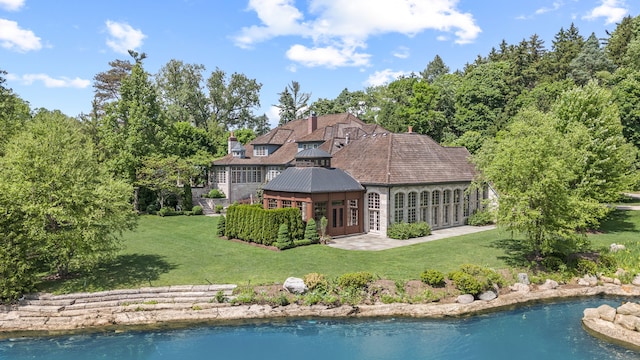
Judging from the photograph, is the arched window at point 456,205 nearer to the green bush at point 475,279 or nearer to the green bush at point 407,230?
the green bush at point 407,230

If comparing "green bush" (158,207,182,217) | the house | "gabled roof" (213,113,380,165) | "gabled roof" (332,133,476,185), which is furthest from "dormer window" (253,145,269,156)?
"gabled roof" (332,133,476,185)

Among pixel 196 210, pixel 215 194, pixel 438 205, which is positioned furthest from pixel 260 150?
pixel 438 205

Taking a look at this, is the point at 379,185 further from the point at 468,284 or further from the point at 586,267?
the point at 586,267

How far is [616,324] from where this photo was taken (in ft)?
54.2

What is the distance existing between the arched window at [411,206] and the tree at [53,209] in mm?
19127

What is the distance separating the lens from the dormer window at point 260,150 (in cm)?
4962

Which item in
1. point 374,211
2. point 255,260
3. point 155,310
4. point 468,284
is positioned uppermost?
point 374,211

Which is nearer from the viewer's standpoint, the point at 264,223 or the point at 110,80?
the point at 264,223

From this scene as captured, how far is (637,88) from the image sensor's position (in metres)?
45.4

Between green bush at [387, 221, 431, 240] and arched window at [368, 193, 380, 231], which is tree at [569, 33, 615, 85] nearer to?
green bush at [387, 221, 431, 240]

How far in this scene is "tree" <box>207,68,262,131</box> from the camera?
72.1 metres

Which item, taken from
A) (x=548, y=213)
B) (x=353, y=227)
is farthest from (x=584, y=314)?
(x=353, y=227)

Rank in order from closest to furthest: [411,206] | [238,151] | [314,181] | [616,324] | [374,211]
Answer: [616,324], [314,181], [374,211], [411,206], [238,151]

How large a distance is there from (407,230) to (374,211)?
110 inches
